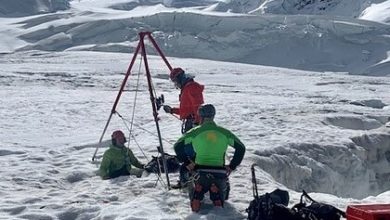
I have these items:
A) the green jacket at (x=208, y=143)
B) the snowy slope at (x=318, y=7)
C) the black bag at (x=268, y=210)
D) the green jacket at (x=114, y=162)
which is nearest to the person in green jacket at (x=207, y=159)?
the green jacket at (x=208, y=143)

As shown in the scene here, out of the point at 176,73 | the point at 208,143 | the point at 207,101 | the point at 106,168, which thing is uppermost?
the point at 176,73

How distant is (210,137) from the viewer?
21.9 ft

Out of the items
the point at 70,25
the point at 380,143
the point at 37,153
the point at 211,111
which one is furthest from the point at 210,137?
the point at 70,25

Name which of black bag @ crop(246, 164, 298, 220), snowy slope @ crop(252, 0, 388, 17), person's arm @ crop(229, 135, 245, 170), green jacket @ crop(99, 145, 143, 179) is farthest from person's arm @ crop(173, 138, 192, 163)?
snowy slope @ crop(252, 0, 388, 17)

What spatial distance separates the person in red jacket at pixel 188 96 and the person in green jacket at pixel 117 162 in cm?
82

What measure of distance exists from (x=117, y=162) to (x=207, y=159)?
235 cm

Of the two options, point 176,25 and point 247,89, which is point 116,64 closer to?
point 247,89

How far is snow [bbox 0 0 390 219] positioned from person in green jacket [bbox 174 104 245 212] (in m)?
0.20

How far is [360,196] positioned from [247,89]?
47.9 feet

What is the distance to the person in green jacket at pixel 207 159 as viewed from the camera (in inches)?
261

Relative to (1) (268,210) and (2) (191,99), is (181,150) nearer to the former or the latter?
(1) (268,210)

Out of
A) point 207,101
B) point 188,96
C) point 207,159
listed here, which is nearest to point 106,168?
point 188,96

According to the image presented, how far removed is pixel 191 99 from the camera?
8336 millimetres

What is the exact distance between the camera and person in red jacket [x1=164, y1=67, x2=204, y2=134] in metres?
8.31
